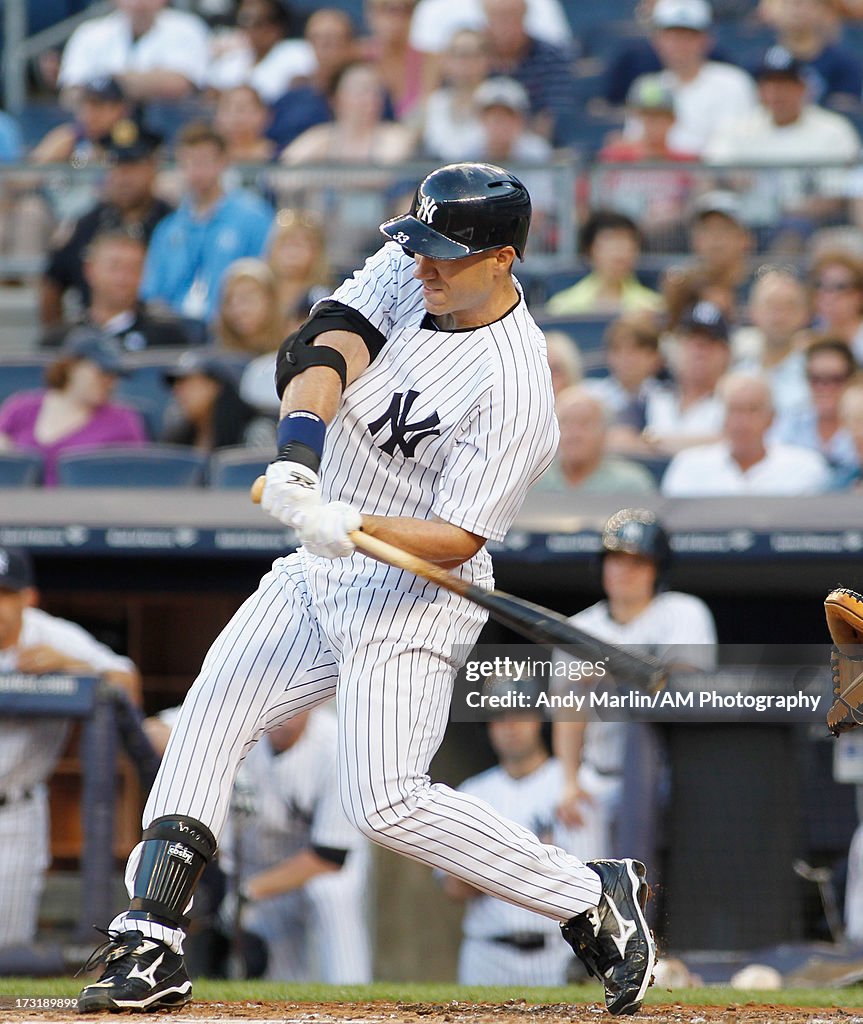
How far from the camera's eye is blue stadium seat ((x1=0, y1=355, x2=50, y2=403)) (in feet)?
23.5

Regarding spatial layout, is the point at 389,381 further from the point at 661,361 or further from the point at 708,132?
the point at 708,132

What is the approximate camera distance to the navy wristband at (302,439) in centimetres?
300

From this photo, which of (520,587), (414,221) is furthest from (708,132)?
(414,221)

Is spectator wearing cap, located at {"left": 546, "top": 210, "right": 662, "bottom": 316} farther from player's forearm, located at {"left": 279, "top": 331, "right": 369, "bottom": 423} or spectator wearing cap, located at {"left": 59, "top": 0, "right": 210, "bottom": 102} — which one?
player's forearm, located at {"left": 279, "top": 331, "right": 369, "bottom": 423}

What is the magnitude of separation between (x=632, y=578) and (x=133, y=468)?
7.08ft

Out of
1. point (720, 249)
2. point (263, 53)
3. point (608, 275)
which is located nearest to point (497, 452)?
point (608, 275)

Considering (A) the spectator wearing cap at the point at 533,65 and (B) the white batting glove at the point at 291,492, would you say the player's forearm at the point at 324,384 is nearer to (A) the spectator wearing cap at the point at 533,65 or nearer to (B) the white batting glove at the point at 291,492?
(B) the white batting glove at the point at 291,492

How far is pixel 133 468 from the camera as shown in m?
6.30

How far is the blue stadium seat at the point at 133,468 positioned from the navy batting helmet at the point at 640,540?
1.80 meters

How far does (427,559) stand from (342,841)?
90.5 inches

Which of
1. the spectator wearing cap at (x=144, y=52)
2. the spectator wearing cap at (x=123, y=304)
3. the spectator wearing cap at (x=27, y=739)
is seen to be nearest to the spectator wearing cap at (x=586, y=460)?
the spectator wearing cap at (x=27, y=739)

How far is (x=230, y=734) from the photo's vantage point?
3.17m

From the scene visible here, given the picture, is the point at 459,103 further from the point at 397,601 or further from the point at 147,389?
the point at 397,601

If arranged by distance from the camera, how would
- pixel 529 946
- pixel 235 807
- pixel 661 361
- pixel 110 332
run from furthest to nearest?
1. pixel 110 332
2. pixel 661 361
3. pixel 235 807
4. pixel 529 946
